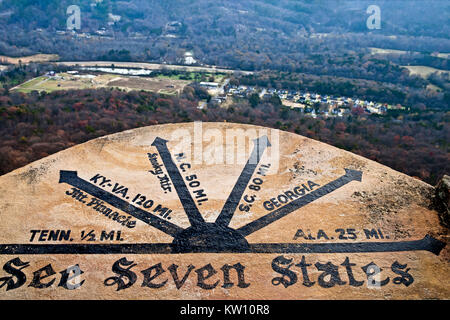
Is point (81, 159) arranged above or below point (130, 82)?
below

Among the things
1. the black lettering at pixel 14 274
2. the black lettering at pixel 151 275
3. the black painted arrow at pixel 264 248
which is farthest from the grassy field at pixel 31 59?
the black lettering at pixel 151 275

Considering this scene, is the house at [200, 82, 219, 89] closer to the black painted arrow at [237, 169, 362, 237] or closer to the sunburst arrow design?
the black painted arrow at [237, 169, 362, 237]

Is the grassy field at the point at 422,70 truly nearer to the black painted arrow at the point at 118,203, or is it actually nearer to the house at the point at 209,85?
the house at the point at 209,85

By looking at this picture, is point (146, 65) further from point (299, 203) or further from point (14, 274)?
point (14, 274)
